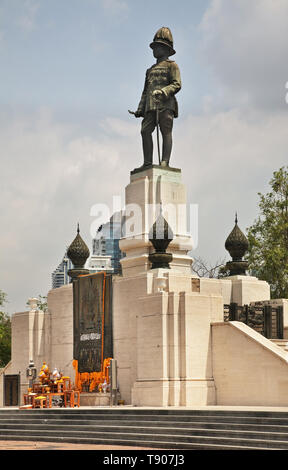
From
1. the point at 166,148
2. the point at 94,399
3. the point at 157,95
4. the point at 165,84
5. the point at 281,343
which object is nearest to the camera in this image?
the point at 281,343

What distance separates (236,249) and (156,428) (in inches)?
485

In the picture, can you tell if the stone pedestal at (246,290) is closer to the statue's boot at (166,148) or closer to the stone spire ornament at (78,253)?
the statue's boot at (166,148)

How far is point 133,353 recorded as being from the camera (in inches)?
1117

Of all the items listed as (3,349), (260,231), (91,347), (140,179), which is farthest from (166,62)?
(3,349)

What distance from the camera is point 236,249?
108 ft

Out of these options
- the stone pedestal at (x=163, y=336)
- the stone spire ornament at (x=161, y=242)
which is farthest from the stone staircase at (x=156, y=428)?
the stone spire ornament at (x=161, y=242)

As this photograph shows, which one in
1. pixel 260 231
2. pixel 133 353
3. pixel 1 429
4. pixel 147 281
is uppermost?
pixel 260 231

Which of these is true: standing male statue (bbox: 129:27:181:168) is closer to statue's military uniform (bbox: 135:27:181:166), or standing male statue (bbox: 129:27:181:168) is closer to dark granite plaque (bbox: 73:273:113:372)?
statue's military uniform (bbox: 135:27:181:166)

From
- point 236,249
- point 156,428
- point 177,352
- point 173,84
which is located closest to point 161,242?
point 177,352

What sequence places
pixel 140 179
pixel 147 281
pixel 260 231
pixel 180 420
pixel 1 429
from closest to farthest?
pixel 180 420, pixel 1 429, pixel 147 281, pixel 140 179, pixel 260 231

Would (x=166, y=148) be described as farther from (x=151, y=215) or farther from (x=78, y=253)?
(x=78, y=253)

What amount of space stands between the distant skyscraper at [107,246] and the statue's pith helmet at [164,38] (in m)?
6.33

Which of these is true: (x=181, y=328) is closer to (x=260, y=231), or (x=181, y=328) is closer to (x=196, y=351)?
(x=196, y=351)

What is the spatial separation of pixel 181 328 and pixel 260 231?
55.7 ft
